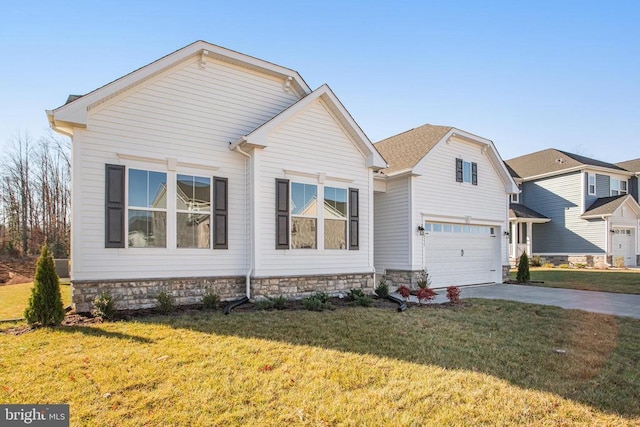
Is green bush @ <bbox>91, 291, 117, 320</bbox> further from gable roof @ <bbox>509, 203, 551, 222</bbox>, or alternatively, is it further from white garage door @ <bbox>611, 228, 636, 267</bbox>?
white garage door @ <bbox>611, 228, 636, 267</bbox>

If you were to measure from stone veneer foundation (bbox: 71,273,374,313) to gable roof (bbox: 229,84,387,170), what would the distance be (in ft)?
10.7

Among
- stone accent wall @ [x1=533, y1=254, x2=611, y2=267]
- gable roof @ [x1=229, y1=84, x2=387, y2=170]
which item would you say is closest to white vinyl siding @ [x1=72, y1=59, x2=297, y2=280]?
gable roof @ [x1=229, y1=84, x2=387, y2=170]

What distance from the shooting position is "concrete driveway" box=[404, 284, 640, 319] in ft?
29.4

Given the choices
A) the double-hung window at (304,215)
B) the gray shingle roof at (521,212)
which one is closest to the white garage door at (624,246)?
the gray shingle roof at (521,212)

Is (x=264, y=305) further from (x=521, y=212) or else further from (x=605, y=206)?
(x=605, y=206)

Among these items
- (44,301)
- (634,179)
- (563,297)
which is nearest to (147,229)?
(44,301)

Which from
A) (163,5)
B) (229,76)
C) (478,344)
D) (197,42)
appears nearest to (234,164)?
(229,76)

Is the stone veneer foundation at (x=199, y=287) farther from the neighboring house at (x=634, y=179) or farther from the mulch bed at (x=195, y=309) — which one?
the neighboring house at (x=634, y=179)

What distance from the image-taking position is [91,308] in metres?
7.48

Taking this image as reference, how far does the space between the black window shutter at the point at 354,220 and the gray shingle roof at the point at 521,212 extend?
54.5 feet

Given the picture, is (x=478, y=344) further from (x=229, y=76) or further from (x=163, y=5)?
(x=163, y=5)

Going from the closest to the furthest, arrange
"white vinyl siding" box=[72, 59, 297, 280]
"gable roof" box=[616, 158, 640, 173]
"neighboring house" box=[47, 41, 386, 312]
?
"white vinyl siding" box=[72, 59, 297, 280]
"neighboring house" box=[47, 41, 386, 312]
"gable roof" box=[616, 158, 640, 173]

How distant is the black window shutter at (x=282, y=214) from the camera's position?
9.23m

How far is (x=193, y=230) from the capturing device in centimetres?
869
